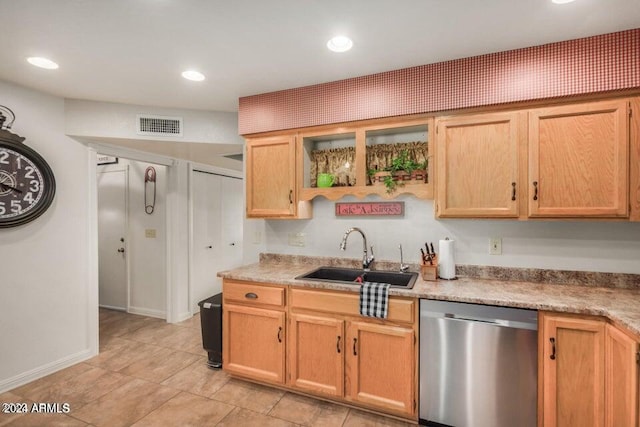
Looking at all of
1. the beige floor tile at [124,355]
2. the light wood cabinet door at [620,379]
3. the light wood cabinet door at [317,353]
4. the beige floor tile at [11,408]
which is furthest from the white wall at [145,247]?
the light wood cabinet door at [620,379]

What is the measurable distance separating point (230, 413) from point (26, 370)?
1.80 metres

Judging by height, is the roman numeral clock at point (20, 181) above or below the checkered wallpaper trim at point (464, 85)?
below

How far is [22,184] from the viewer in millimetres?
2469

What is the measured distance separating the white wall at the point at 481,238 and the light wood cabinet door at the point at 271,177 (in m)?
0.32

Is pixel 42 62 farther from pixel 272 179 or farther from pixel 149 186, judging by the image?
pixel 149 186

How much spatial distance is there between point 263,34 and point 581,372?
2.52 metres

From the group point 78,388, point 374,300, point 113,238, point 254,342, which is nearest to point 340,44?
point 374,300

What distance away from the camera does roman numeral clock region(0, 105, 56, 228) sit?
2369mm

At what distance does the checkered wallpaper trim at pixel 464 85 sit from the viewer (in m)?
1.82

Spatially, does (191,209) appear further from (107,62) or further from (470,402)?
(470,402)

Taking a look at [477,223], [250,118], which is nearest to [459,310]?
[477,223]

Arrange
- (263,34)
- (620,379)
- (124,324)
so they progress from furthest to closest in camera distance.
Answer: (124,324)
(263,34)
(620,379)

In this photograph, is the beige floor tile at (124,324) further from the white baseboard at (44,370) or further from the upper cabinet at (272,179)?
the upper cabinet at (272,179)

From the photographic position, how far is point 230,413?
85.2 inches
